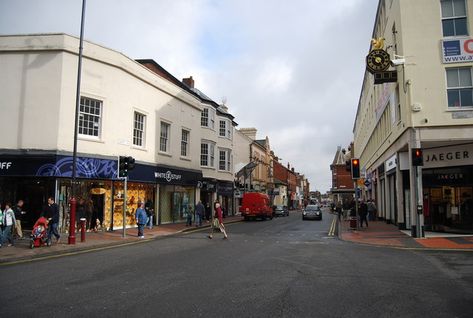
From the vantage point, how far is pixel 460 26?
1808 centimetres

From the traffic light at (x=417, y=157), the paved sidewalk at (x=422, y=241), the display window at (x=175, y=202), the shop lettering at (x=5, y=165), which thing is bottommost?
the paved sidewalk at (x=422, y=241)

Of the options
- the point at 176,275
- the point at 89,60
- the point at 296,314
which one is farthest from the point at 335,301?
the point at 89,60

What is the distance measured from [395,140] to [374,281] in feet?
50.2

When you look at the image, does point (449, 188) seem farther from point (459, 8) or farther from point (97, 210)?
point (97, 210)

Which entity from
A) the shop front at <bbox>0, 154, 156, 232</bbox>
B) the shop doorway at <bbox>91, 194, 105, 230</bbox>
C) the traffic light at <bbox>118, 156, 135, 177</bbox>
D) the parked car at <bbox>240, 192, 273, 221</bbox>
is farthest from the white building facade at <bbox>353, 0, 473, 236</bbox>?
the parked car at <bbox>240, 192, 273, 221</bbox>

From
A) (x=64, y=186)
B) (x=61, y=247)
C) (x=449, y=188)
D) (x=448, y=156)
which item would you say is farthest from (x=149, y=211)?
(x=448, y=156)

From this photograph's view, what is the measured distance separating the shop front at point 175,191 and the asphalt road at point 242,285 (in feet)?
43.0

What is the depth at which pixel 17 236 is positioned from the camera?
1717cm

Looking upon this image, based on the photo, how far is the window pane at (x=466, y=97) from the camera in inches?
693

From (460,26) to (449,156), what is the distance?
5.91m

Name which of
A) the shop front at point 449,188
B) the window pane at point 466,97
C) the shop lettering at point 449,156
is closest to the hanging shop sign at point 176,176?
the shop front at point 449,188

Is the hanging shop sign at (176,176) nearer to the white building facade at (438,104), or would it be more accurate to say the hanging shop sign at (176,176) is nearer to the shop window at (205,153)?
the shop window at (205,153)

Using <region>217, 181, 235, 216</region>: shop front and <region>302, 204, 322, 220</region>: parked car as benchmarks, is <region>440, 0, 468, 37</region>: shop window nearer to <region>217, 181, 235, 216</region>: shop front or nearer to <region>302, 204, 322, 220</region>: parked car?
<region>302, 204, 322, 220</region>: parked car

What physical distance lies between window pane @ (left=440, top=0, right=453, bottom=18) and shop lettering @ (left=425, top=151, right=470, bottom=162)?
6.26 m
